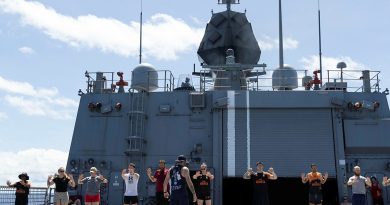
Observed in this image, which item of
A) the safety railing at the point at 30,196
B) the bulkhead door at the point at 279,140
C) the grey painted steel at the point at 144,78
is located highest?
the grey painted steel at the point at 144,78

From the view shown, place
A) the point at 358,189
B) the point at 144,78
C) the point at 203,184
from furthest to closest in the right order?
the point at 144,78 → the point at 203,184 → the point at 358,189

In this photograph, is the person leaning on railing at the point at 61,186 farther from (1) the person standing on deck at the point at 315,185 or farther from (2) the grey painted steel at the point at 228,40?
(2) the grey painted steel at the point at 228,40

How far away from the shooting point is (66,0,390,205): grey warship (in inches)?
605

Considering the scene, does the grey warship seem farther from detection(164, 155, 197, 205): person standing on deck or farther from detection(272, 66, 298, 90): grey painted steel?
detection(164, 155, 197, 205): person standing on deck

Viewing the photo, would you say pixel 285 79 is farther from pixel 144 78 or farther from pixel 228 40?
pixel 144 78

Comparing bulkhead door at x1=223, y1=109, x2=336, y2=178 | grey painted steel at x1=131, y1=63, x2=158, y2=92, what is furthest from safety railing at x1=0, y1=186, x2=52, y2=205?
bulkhead door at x1=223, y1=109, x2=336, y2=178

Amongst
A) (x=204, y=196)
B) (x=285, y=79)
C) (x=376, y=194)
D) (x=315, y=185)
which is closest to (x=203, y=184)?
(x=204, y=196)

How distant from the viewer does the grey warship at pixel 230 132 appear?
1537 centimetres

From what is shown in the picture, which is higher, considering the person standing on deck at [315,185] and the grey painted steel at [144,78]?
the grey painted steel at [144,78]

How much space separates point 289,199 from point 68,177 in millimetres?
9246

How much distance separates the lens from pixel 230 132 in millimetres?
15648

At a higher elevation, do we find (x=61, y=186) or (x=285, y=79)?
(x=285, y=79)

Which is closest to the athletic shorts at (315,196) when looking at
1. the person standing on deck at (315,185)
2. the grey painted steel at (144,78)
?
the person standing on deck at (315,185)

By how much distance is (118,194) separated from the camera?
15.6 metres
